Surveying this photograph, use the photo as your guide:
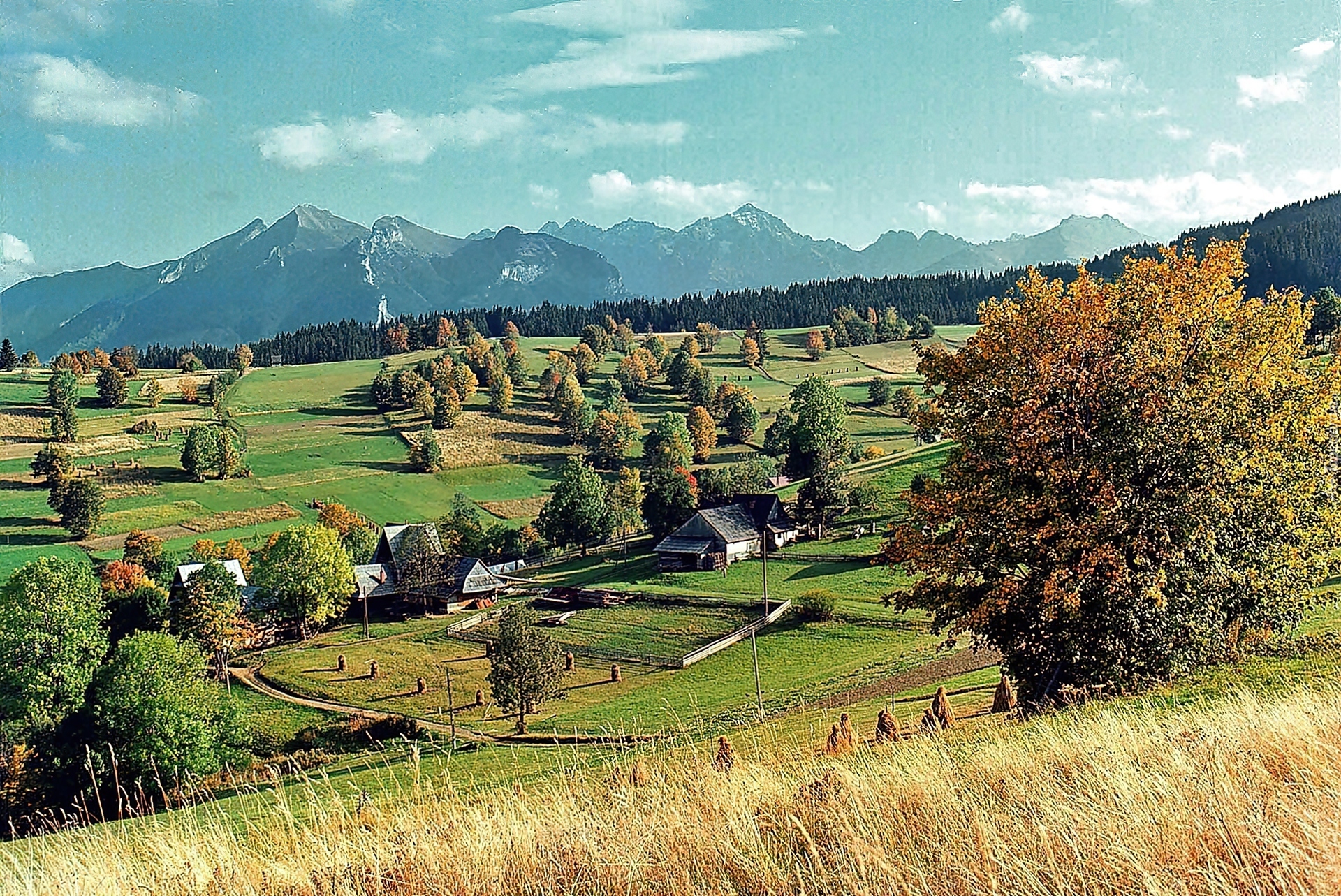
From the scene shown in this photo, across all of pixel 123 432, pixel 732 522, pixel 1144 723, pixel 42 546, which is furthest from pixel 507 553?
pixel 1144 723

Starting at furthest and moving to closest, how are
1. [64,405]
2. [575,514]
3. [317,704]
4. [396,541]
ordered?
1. [64,405]
2. [575,514]
3. [396,541]
4. [317,704]

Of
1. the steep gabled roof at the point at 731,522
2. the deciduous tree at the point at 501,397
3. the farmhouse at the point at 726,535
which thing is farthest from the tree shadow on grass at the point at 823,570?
the deciduous tree at the point at 501,397

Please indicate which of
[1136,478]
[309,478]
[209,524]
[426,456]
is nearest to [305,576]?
[209,524]

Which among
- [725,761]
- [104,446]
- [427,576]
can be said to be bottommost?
[427,576]

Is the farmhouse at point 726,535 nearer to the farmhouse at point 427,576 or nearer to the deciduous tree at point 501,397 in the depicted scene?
the farmhouse at point 427,576

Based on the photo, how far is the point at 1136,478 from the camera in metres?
17.4

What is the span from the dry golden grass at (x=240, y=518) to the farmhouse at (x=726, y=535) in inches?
1980

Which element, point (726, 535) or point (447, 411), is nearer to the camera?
point (726, 535)

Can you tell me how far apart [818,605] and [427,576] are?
136 feet

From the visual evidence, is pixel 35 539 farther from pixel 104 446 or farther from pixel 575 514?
pixel 575 514

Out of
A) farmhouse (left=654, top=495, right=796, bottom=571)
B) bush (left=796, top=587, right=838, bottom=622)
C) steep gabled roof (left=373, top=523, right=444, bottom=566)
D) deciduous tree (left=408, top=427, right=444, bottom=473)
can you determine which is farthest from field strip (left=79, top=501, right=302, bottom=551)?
bush (left=796, top=587, right=838, bottom=622)

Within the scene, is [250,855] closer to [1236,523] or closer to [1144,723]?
[1144,723]

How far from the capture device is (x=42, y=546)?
9156 centimetres

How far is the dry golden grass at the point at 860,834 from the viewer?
216 inches
